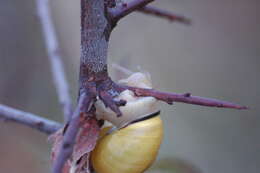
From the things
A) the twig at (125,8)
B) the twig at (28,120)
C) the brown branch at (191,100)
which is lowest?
the twig at (28,120)

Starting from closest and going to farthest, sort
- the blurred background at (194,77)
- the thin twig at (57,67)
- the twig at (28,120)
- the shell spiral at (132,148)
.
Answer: the shell spiral at (132,148) → the twig at (28,120) → the thin twig at (57,67) → the blurred background at (194,77)

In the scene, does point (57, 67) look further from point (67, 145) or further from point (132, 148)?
point (67, 145)

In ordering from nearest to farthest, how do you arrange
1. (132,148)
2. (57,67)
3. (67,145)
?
(67,145), (132,148), (57,67)

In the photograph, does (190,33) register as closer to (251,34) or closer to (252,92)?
(251,34)

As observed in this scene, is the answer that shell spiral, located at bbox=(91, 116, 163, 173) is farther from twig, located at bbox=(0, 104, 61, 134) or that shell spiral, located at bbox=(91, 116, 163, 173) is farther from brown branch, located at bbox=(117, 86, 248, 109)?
twig, located at bbox=(0, 104, 61, 134)

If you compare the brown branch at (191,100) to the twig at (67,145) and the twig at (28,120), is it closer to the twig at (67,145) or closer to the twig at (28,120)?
the twig at (67,145)

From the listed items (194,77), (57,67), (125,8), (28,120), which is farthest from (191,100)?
(194,77)

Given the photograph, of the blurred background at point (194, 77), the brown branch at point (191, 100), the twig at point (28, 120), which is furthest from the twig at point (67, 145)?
the blurred background at point (194, 77)
